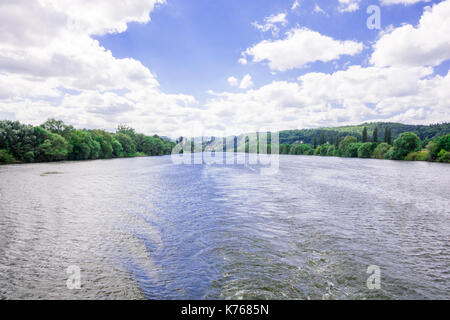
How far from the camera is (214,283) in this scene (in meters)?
7.45

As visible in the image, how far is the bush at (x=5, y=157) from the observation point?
56644 mm

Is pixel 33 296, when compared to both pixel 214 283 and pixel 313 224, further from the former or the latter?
pixel 313 224

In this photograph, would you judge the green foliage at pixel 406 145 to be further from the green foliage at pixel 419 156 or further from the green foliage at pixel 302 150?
the green foliage at pixel 302 150

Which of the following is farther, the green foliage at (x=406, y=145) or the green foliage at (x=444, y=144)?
the green foliage at (x=406, y=145)

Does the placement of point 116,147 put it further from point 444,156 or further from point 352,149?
point 444,156

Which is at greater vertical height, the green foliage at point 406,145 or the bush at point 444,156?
the green foliage at point 406,145

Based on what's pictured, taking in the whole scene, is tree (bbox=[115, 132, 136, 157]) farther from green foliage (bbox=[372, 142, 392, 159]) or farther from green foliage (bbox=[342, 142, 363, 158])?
green foliage (bbox=[372, 142, 392, 159])

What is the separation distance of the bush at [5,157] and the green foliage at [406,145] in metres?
113

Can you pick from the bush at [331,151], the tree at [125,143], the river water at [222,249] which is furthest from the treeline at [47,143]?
the bush at [331,151]

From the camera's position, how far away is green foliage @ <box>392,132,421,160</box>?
275ft

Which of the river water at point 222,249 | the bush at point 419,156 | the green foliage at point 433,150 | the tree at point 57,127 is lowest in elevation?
the river water at point 222,249

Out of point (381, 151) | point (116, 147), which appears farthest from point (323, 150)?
point (116, 147)

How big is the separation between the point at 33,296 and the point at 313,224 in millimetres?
12353
